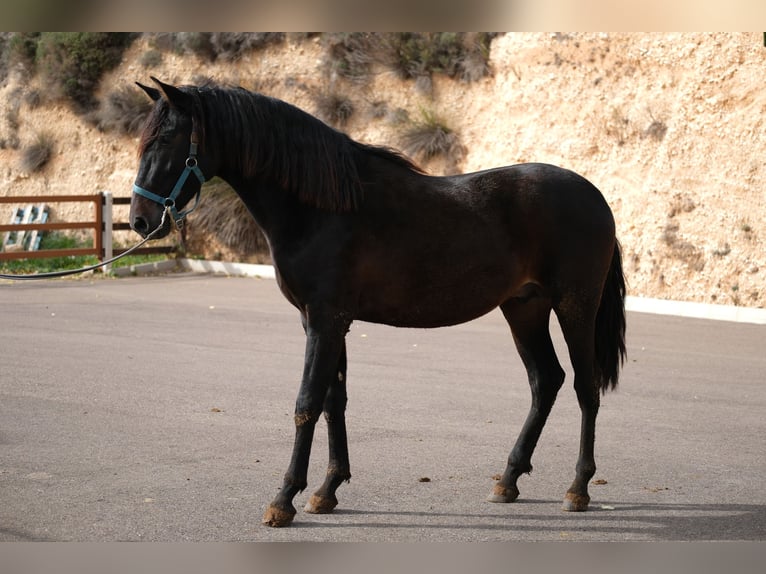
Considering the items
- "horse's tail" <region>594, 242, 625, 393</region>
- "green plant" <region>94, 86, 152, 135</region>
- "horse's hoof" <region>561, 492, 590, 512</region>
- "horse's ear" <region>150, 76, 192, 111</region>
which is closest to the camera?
"horse's ear" <region>150, 76, 192, 111</region>

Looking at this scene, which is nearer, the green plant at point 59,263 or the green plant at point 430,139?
the green plant at point 59,263

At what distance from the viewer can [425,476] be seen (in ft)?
19.2

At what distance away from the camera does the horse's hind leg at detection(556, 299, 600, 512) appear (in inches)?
211

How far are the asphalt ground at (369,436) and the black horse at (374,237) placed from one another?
0.39 meters

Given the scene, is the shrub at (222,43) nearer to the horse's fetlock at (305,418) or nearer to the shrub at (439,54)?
the shrub at (439,54)

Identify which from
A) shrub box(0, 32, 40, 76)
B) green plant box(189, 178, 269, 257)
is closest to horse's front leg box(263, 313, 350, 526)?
green plant box(189, 178, 269, 257)

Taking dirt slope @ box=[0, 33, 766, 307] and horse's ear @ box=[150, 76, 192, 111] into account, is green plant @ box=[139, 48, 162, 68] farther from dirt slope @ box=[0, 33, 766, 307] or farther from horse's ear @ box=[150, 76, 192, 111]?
horse's ear @ box=[150, 76, 192, 111]

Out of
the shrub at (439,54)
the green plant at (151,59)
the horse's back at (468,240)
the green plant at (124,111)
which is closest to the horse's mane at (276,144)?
the horse's back at (468,240)

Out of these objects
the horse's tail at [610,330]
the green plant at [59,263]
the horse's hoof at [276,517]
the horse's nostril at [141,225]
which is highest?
the horse's nostril at [141,225]

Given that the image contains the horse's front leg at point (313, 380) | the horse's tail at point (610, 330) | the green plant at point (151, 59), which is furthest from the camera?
the green plant at point (151, 59)

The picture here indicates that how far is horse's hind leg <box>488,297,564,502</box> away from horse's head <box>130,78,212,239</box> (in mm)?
2014

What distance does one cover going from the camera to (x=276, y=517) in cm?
486

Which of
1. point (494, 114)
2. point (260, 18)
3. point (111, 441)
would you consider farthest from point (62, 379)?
point (494, 114)

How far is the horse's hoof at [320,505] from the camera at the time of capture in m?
5.16
